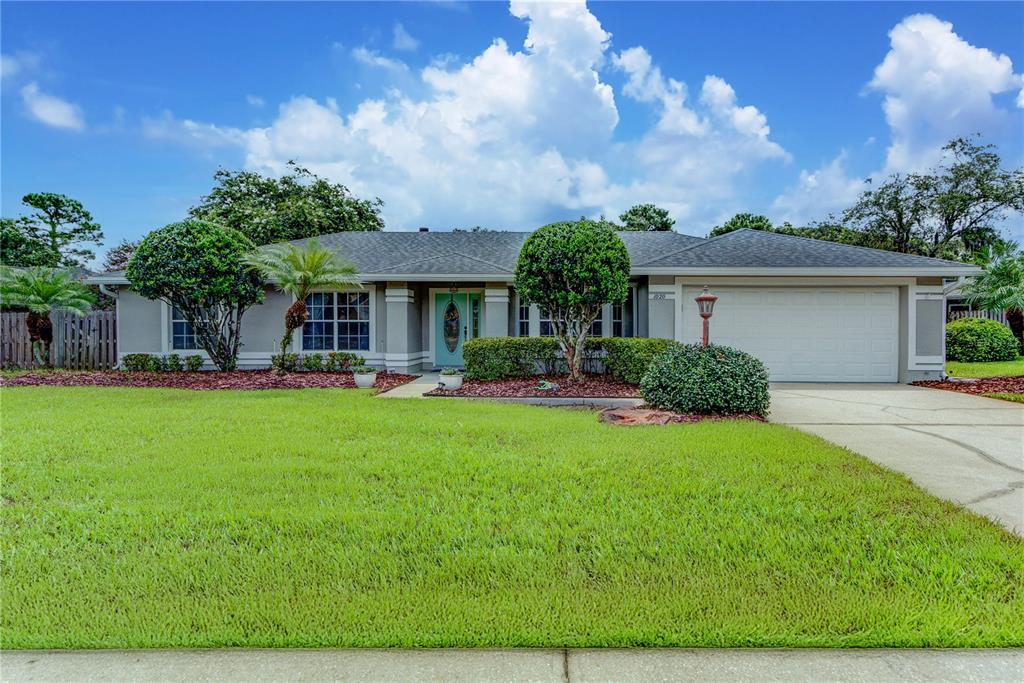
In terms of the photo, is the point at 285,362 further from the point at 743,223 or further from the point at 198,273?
the point at 743,223

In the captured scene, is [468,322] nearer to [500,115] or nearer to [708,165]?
[500,115]

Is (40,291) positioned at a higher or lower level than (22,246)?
lower

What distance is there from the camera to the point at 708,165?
661 inches

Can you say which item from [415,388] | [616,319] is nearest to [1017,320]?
[616,319]

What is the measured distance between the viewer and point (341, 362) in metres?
12.9

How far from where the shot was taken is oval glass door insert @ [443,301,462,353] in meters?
13.9

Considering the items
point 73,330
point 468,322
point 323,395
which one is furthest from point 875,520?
point 73,330

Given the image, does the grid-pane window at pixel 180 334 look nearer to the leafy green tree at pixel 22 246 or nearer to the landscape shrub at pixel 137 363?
the landscape shrub at pixel 137 363

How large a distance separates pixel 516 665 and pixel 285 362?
11444 mm

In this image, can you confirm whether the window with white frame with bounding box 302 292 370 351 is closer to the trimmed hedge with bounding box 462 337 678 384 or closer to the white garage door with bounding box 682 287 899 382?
the trimmed hedge with bounding box 462 337 678 384

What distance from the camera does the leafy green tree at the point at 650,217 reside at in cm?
3133

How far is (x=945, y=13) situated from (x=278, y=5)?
13.5 meters

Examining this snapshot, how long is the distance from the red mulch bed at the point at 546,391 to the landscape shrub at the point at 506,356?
22 cm

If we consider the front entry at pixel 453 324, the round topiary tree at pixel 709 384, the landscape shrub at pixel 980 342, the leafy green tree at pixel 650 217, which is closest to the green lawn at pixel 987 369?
the landscape shrub at pixel 980 342
